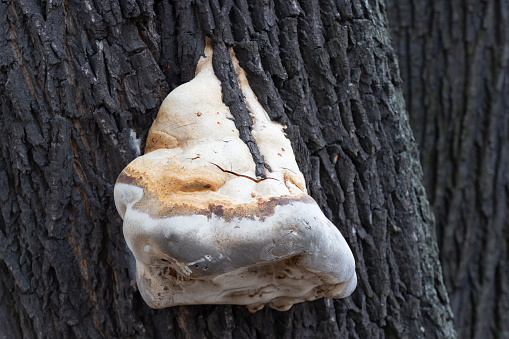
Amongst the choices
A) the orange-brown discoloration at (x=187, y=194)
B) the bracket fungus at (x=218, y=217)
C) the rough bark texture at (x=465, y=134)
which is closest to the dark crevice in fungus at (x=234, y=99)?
the bracket fungus at (x=218, y=217)

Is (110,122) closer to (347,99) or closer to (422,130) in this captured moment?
(347,99)

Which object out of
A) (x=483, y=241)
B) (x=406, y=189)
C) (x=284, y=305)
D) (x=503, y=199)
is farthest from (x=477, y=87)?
(x=284, y=305)

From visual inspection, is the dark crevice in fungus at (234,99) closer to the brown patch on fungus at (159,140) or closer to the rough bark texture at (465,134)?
the brown patch on fungus at (159,140)

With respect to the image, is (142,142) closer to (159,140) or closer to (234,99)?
(159,140)

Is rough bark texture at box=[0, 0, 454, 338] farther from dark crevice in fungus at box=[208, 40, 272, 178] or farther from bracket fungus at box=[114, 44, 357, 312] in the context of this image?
bracket fungus at box=[114, 44, 357, 312]

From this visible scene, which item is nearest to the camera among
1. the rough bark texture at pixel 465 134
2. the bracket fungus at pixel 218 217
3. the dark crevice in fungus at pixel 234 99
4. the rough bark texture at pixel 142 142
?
the bracket fungus at pixel 218 217

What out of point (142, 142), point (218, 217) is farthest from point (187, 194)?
point (142, 142)
